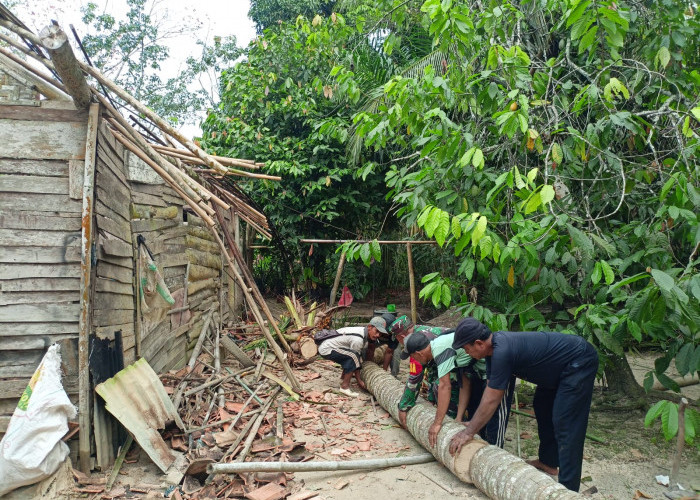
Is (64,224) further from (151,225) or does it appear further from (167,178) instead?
(151,225)

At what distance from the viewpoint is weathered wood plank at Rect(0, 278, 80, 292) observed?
12.9ft

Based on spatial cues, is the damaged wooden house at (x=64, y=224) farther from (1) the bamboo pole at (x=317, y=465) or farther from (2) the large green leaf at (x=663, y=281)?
(2) the large green leaf at (x=663, y=281)

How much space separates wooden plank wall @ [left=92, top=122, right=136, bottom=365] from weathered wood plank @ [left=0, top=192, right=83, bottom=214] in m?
0.20

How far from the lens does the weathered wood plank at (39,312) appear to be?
12.9ft

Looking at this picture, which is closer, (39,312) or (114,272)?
(39,312)

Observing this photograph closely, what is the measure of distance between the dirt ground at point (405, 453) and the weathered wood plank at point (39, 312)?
1.29 meters

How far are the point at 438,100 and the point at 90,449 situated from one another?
441 centimetres

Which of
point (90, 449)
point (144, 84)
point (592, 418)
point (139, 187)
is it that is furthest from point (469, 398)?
point (144, 84)

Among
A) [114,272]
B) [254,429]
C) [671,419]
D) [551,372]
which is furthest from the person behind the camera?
[254,429]

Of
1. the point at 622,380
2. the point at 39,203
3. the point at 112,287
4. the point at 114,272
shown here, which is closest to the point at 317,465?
the point at 112,287

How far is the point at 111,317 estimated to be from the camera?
4.40m

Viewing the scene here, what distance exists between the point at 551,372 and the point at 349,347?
3.08m

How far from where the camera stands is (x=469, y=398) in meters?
4.84

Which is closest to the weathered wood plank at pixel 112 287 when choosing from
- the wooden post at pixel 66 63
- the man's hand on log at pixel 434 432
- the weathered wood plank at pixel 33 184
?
the weathered wood plank at pixel 33 184
